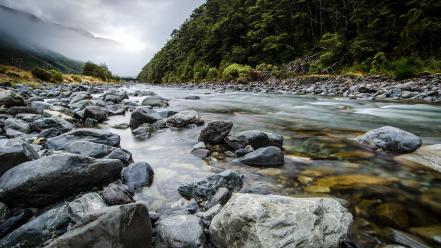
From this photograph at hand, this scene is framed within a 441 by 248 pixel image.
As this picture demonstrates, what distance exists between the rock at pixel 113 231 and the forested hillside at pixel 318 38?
17.6 metres

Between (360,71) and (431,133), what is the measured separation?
17.0 m

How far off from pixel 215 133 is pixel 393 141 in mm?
2859

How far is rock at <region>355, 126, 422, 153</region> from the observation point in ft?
14.7

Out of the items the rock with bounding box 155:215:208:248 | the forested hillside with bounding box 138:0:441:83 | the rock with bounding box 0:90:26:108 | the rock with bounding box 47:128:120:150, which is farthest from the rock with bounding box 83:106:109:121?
the forested hillside with bounding box 138:0:441:83

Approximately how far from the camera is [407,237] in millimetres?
2305

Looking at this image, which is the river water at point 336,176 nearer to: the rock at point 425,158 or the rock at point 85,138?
the rock at point 425,158

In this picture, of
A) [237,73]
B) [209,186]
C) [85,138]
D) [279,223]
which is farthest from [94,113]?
[237,73]

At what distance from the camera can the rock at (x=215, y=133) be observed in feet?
16.4

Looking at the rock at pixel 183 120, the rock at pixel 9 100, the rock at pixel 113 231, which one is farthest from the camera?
the rock at pixel 9 100

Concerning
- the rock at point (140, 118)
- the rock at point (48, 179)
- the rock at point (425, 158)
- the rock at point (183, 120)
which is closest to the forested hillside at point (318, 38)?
the rock at point (425, 158)

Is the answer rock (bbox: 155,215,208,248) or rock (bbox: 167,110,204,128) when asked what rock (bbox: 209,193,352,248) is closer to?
rock (bbox: 155,215,208,248)

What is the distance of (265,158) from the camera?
4047 mm

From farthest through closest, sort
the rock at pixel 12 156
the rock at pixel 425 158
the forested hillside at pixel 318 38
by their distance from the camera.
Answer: the forested hillside at pixel 318 38
the rock at pixel 425 158
the rock at pixel 12 156

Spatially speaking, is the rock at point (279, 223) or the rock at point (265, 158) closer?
the rock at point (279, 223)
